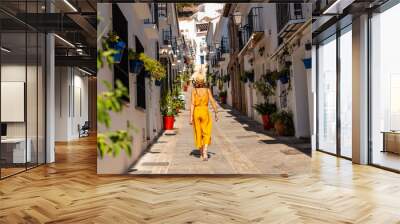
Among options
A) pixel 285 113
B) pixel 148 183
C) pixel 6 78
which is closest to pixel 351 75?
pixel 285 113

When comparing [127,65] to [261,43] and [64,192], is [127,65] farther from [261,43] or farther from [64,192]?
[261,43]

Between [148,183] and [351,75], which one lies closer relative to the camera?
[148,183]

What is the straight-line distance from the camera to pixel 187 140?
18.4 ft

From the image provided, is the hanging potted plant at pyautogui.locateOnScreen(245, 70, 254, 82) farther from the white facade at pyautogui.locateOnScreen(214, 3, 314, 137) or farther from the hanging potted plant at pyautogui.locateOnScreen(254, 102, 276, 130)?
the hanging potted plant at pyautogui.locateOnScreen(254, 102, 276, 130)

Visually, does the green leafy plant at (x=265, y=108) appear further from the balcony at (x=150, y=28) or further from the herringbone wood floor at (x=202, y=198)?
the balcony at (x=150, y=28)

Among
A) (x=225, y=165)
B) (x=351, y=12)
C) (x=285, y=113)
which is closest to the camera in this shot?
(x=225, y=165)

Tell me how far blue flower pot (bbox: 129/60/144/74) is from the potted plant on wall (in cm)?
195

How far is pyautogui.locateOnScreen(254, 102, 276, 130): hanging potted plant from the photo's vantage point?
588 centimetres

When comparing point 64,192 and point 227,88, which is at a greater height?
point 227,88

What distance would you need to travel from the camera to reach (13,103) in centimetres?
637

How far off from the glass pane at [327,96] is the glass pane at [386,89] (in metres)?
1.49

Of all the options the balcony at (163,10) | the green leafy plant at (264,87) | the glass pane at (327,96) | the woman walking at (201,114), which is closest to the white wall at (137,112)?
the balcony at (163,10)

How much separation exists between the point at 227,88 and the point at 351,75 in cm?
269

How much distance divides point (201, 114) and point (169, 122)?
0.47 m
